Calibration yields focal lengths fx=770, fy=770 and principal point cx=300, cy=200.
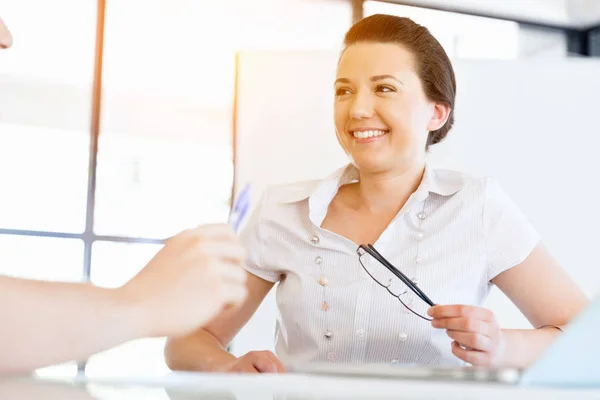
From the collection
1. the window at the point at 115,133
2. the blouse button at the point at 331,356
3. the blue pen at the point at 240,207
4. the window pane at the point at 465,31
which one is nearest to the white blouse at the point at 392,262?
the blouse button at the point at 331,356

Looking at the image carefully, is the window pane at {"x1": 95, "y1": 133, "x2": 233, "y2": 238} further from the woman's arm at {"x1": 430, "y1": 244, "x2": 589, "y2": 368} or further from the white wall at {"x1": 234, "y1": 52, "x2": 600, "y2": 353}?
the woman's arm at {"x1": 430, "y1": 244, "x2": 589, "y2": 368}

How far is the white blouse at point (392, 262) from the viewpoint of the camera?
5.09 ft

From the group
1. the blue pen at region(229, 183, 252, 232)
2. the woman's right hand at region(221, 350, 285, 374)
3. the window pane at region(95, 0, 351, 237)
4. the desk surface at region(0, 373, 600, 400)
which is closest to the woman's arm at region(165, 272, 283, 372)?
the woman's right hand at region(221, 350, 285, 374)

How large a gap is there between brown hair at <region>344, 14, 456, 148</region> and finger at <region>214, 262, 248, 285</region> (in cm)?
112

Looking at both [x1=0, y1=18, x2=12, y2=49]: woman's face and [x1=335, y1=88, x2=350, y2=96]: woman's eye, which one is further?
[x1=335, y1=88, x2=350, y2=96]: woman's eye

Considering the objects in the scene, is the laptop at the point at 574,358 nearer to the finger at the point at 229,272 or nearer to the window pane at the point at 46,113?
the finger at the point at 229,272

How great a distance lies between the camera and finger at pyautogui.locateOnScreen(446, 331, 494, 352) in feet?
4.06

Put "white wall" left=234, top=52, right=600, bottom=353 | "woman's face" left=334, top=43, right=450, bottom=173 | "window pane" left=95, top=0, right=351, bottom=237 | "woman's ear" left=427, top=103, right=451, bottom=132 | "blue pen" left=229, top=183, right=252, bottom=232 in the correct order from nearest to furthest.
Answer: "blue pen" left=229, top=183, right=252, bottom=232 < "woman's face" left=334, top=43, right=450, bottom=173 < "woman's ear" left=427, top=103, right=451, bottom=132 < "white wall" left=234, top=52, right=600, bottom=353 < "window pane" left=95, top=0, right=351, bottom=237

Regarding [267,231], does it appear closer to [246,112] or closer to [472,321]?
[472,321]

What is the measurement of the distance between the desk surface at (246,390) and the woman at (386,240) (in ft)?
2.99

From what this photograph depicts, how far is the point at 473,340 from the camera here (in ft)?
4.08

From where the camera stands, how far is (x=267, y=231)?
172 cm

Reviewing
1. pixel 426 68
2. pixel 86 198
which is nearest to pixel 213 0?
pixel 86 198

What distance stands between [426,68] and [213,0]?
2289 millimetres
